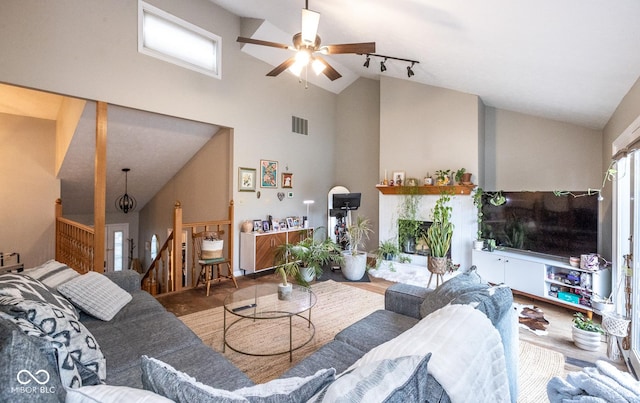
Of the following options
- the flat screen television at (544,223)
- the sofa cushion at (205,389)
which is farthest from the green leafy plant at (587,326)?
the sofa cushion at (205,389)

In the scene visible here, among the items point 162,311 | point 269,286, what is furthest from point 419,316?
point 162,311

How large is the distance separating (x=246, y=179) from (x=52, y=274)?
10.0 ft

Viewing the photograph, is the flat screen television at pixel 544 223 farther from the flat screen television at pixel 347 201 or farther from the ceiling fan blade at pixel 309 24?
the ceiling fan blade at pixel 309 24

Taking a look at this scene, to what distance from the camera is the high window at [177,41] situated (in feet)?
12.8

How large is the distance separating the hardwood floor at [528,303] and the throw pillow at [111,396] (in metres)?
2.88

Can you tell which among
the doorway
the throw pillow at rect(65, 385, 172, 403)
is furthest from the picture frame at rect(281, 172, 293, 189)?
the throw pillow at rect(65, 385, 172, 403)

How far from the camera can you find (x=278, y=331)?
2.94m

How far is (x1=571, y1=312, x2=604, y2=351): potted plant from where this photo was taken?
263 centimetres

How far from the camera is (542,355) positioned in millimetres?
2590

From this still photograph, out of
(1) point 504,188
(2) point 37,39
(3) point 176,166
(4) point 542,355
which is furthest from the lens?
(3) point 176,166

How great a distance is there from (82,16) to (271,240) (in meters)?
3.82

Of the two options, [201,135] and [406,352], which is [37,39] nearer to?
[201,135]

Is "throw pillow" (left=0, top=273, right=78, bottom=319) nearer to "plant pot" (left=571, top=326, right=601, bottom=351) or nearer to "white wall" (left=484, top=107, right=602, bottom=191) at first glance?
"plant pot" (left=571, top=326, right=601, bottom=351)

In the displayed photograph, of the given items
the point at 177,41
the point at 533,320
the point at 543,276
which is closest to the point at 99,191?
the point at 177,41
